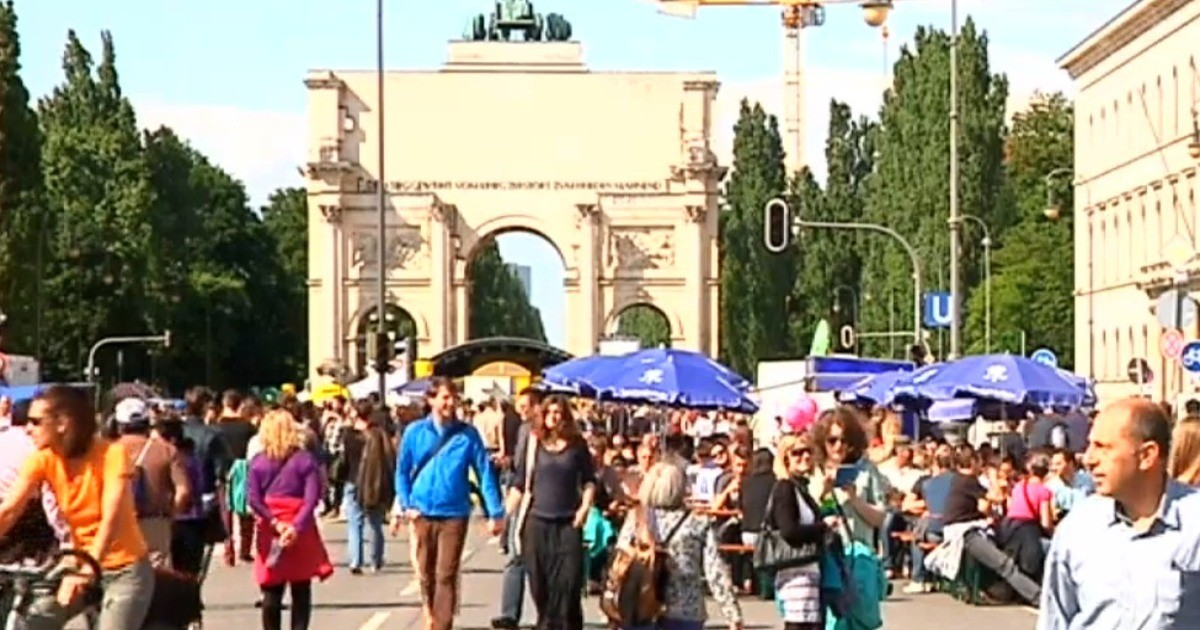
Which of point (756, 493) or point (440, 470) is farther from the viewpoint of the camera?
point (756, 493)

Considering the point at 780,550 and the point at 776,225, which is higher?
the point at 776,225

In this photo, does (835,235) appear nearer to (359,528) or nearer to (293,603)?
(359,528)

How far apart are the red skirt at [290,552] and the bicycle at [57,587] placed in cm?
660

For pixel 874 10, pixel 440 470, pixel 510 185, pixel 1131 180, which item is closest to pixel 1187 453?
pixel 440 470

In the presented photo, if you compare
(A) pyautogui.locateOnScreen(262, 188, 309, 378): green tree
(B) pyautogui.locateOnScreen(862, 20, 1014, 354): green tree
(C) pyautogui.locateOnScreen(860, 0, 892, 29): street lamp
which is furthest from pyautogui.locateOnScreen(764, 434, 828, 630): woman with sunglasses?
(A) pyautogui.locateOnScreen(262, 188, 309, 378): green tree

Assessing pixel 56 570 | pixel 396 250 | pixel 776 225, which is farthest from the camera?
pixel 396 250

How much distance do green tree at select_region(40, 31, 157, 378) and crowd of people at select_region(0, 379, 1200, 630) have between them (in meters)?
71.7

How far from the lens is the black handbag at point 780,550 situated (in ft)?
47.2

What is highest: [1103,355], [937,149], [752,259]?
[937,149]

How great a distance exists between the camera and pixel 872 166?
11438cm

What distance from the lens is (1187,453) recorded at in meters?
9.73

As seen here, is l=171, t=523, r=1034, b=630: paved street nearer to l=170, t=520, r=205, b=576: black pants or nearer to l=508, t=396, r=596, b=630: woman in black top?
l=170, t=520, r=205, b=576: black pants

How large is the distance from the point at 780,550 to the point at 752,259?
98.6 meters

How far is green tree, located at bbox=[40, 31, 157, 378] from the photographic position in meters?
105
